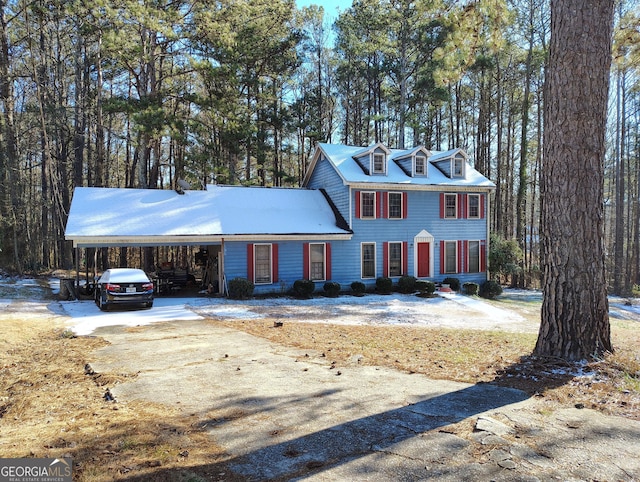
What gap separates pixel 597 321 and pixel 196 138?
2326 centimetres

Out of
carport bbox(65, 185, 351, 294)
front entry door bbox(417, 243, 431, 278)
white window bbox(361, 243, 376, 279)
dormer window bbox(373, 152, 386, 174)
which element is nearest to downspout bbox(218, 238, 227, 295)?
carport bbox(65, 185, 351, 294)

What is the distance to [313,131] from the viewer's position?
30438 mm

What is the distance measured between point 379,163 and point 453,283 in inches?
271

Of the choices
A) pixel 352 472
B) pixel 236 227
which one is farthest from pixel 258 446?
pixel 236 227

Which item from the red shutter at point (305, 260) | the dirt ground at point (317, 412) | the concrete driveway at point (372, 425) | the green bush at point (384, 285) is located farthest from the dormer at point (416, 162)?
the concrete driveway at point (372, 425)

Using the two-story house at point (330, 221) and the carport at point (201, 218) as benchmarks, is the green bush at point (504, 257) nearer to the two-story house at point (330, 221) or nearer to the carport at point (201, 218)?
the two-story house at point (330, 221)

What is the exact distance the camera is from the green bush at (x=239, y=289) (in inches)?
680

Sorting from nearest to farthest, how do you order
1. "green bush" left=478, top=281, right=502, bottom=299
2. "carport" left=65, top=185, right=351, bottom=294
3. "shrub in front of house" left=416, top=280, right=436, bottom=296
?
"carport" left=65, top=185, right=351, bottom=294
"shrub in front of house" left=416, top=280, right=436, bottom=296
"green bush" left=478, top=281, right=502, bottom=299

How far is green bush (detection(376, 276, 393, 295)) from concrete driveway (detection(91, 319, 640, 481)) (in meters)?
13.7

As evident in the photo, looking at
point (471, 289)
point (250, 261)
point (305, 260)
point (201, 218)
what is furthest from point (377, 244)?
point (201, 218)

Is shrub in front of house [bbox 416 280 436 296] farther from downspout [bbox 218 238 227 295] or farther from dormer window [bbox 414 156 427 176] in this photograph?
downspout [bbox 218 238 227 295]

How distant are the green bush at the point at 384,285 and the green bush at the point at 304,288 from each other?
133 inches

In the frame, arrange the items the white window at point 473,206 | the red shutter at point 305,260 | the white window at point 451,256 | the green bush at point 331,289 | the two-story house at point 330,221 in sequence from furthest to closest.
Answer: the white window at point 473,206 < the white window at point 451,256 < the red shutter at point 305,260 < the green bush at point 331,289 < the two-story house at point 330,221

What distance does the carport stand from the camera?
52.9ft
